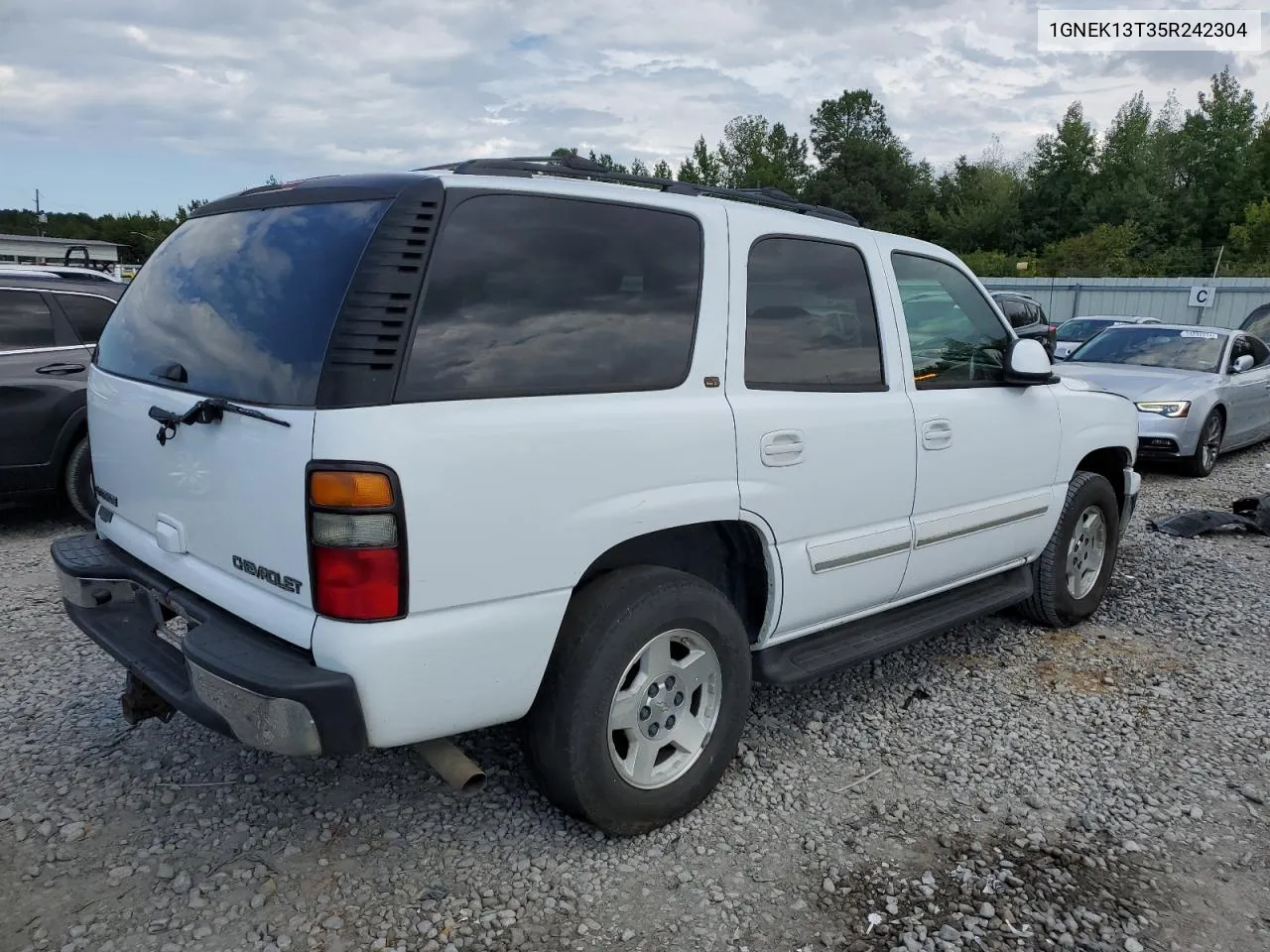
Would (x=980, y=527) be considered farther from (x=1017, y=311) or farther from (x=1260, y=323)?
(x=1017, y=311)

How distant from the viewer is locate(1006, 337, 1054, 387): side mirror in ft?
13.3

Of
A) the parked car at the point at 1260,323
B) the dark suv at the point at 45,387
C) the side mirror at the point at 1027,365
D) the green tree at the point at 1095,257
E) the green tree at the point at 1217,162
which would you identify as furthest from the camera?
the green tree at the point at 1217,162

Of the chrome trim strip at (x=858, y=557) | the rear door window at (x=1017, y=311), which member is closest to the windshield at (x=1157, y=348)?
the rear door window at (x=1017, y=311)

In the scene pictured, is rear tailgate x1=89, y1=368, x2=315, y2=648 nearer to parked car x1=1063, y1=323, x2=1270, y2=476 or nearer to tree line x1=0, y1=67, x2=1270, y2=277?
parked car x1=1063, y1=323, x2=1270, y2=476

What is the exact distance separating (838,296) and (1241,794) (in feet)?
7.42

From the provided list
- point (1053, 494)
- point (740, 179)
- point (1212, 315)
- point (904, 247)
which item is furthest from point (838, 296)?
point (740, 179)

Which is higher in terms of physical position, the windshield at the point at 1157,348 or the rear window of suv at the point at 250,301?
the rear window of suv at the point at 250,301

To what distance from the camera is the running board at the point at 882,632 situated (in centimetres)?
335

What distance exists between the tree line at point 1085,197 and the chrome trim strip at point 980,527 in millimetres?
40380

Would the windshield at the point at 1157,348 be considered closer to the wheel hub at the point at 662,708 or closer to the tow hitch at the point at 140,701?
the wheel hub at the point at 662,708

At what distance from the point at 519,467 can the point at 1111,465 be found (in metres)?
3.94

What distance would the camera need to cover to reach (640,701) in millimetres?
2889

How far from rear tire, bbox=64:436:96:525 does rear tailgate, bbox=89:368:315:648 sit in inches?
144

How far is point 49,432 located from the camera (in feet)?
20.6
